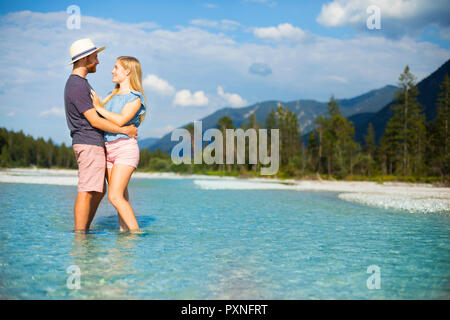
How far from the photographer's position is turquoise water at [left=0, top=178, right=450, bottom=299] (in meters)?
2.90

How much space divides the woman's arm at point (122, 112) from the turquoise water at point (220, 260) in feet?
5.63

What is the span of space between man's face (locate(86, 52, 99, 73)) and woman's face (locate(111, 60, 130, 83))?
0.95 ft

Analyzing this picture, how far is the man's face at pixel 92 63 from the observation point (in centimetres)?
493

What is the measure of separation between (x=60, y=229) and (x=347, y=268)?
449 centimetres

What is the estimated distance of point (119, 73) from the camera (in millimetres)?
5074

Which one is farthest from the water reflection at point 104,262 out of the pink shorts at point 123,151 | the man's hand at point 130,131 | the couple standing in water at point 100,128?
the man's hand at point 130,131

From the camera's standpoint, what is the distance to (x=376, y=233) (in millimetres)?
6062

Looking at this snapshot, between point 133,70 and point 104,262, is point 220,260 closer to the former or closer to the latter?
point 104,262

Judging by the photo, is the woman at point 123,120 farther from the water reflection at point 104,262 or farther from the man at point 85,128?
the water reflection at point 104,262
